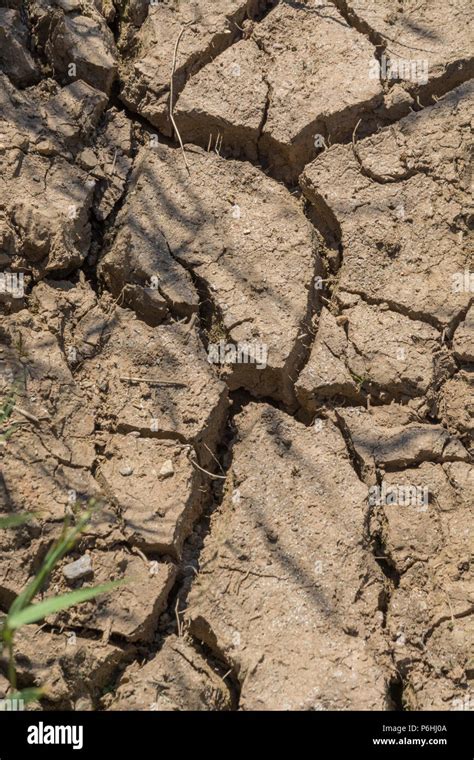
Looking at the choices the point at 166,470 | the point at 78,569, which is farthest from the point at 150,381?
the point at 78,569

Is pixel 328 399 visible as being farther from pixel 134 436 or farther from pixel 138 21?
pixel 138 21

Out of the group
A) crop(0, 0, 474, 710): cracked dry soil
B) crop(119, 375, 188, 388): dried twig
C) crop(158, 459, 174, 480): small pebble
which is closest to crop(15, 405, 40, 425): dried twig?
crop(0, 0, 474, 710): cracked dry soil

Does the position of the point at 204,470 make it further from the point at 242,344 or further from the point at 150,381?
the point at 242,344

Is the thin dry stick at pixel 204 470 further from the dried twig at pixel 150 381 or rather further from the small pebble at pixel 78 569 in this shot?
the small pebble at pixel 78 569

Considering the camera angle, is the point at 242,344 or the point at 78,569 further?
the point at 242,344

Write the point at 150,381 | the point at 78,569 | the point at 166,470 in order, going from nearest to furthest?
the point at 78,569, the point at 166,470, the point at 150,381

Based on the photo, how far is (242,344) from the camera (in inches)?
126

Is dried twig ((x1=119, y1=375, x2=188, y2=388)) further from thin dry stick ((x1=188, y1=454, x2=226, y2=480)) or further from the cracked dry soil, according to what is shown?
thin dry stick ((x1=188, y1=454, x2=226, y2=480))

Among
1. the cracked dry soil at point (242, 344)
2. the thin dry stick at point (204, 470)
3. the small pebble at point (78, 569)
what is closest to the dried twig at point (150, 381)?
the cracked dry soil at point (242, 344)

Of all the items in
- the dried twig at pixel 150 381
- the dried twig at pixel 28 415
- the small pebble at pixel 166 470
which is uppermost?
the dried twig at pixel 150 381

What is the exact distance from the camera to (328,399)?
3.21 meters

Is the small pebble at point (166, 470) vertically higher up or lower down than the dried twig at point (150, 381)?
lower down

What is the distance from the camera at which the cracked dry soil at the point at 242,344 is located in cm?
284

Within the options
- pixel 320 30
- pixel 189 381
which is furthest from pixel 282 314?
pixel 320 30
